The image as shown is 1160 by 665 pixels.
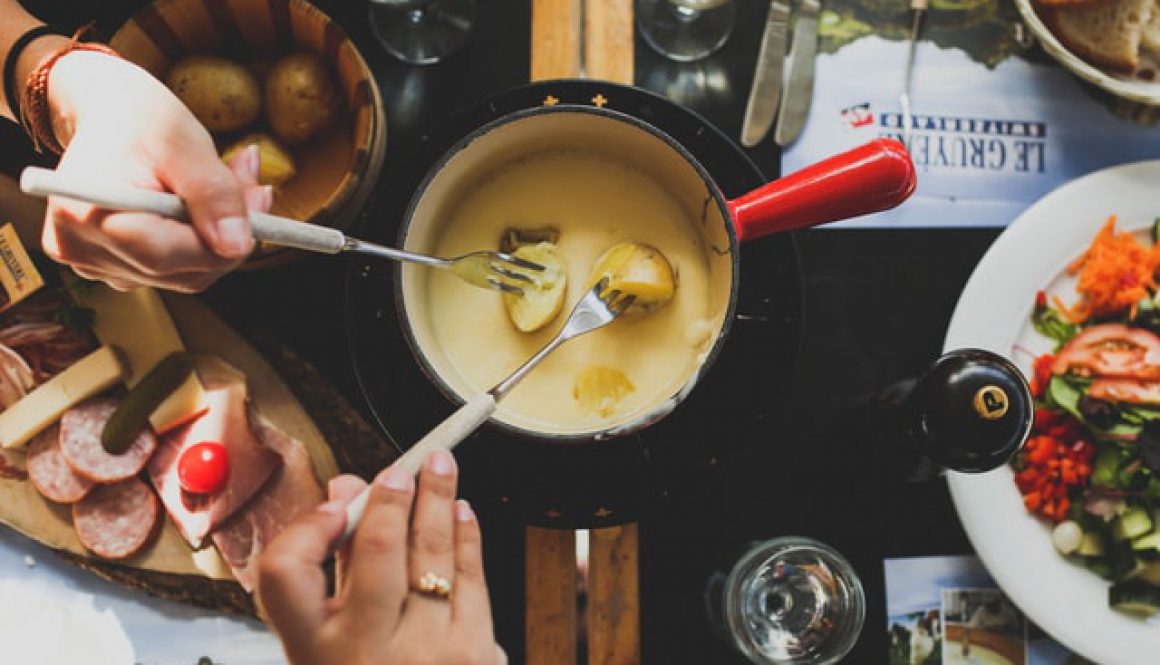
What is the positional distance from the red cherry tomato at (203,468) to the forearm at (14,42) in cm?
41

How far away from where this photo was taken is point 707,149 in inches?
37.1

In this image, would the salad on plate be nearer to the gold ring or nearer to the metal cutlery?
the metal cutlery

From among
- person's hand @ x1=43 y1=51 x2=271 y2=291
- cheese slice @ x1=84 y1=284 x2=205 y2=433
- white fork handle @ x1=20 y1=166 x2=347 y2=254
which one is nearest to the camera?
white fork handle @ x1=20 y1=166 x2=347 y2=254

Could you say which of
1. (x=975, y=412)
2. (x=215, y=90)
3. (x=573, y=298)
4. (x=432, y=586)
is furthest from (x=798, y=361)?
(x=215, y=90)

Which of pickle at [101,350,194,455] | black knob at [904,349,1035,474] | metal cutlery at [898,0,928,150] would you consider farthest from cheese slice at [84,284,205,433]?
metal cutlery at [898,0,928,150]

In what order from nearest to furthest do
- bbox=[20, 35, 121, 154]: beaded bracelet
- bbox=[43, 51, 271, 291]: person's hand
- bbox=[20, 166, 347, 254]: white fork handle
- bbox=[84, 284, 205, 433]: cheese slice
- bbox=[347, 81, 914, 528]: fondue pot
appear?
bbox=[20, 166, 347, 254]: white fork handle, bbox=[43, 51, 271, 291]: person's hand, bbox=[20, 35, 121, 154]: beaded bracelet, bbox=[347, 81, 914, 528]: fondue pot, bbox=[84, 284, 205, 433]: cheese slice

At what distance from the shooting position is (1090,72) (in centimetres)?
104

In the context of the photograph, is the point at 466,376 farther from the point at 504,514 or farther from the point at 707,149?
the point at 707,149

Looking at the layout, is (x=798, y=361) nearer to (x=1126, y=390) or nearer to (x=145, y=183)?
(x=1126, y=390)

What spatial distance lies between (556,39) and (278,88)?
34cm

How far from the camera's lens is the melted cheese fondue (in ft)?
2.85

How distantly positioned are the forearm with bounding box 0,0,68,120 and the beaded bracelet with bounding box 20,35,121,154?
0.02m

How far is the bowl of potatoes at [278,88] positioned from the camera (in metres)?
0.96

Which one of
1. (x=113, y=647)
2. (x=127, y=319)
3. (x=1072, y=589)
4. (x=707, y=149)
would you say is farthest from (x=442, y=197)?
(x=1072, y=589)
